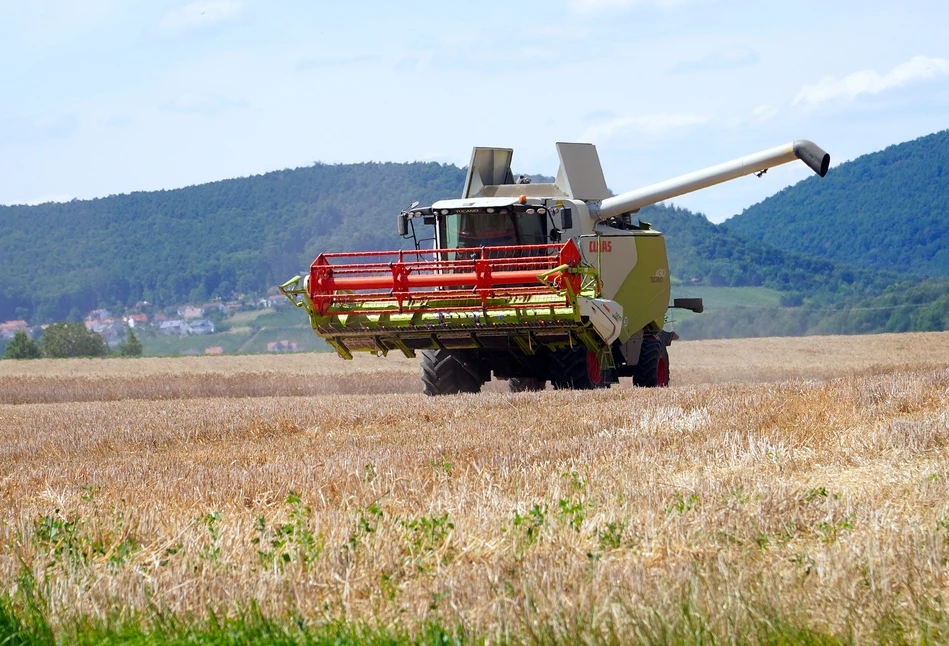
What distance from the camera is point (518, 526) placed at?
4.86 metres

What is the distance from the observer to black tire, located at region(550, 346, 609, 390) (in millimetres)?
14633

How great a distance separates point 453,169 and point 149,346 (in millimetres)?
85446

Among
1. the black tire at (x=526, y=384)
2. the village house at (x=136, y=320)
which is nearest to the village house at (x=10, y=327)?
the village house at (x=136, y=320)

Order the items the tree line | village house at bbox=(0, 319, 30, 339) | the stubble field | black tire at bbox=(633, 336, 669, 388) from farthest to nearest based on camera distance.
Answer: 1. village house at bbox=(0, 319, 30, 339)
2. the tree line
3. black tire at bbox=(633, 336, 669, 388)
4. the stubble field

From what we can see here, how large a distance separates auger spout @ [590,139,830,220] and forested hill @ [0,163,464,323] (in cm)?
10197

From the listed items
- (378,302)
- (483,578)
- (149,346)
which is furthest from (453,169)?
(483,578)

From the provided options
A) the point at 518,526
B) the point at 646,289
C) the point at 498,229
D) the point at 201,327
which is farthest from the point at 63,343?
the point at 201,327

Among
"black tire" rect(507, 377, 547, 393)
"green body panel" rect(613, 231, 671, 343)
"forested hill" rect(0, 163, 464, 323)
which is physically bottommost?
"black tire" rect(507, 377, 547, 393)

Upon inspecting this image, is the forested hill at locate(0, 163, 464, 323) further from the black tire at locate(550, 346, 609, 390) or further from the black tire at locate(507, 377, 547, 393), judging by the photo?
the black tire at locate(550, 346, 609, 390)

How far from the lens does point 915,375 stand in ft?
37.2

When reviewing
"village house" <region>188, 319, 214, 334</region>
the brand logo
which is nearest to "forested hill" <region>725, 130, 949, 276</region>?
"village house" <region>188, 319, 214, 334</region>

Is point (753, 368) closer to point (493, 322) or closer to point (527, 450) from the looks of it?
point (493, 322)

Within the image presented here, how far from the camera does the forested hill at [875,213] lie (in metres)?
154

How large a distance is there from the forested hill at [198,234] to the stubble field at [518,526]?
110 m
